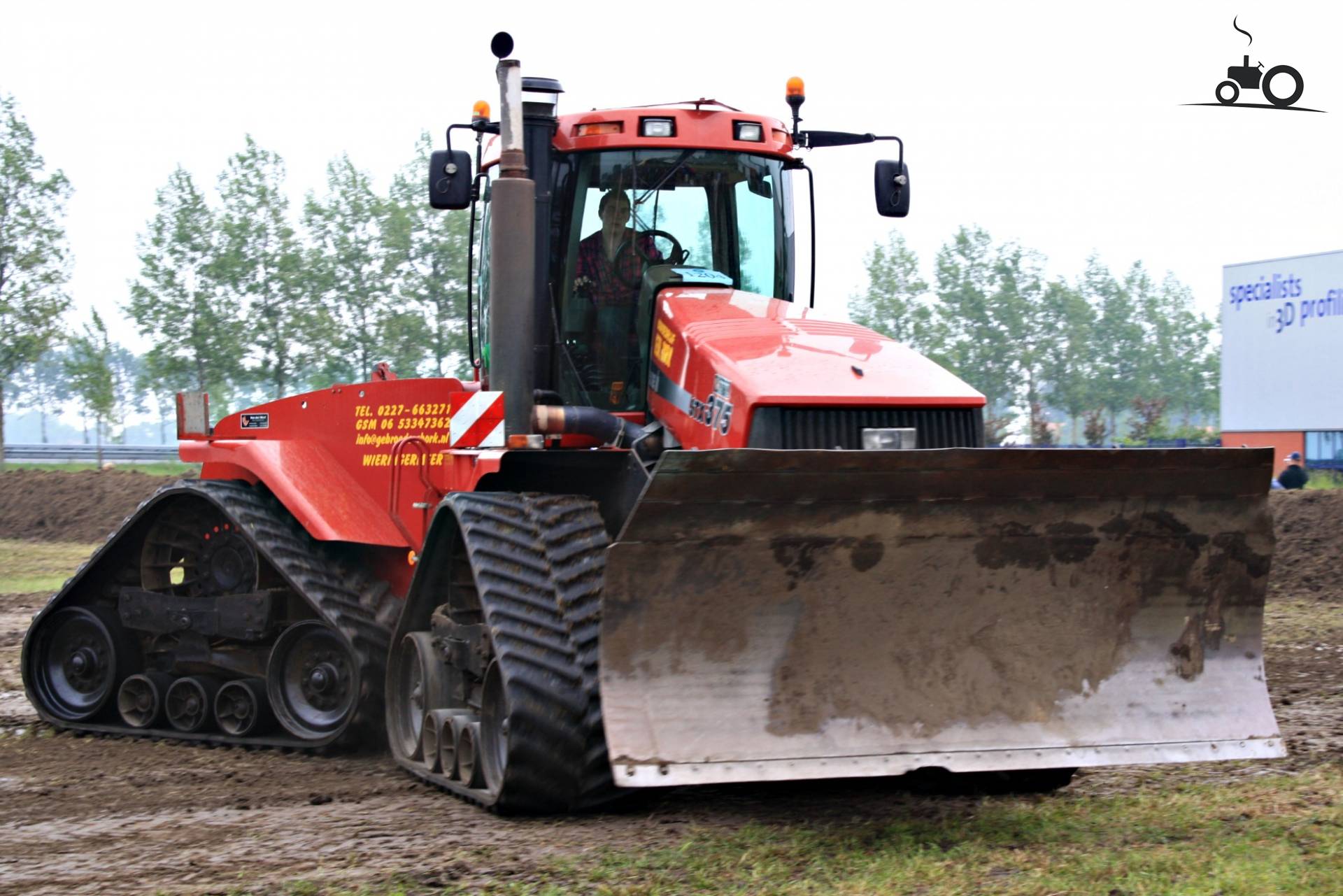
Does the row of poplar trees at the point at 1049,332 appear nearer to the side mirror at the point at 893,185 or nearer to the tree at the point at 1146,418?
the tree at the point at 1146,418

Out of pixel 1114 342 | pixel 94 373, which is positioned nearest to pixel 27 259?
pixel 94 373

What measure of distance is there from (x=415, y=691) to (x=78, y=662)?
305 centimetres

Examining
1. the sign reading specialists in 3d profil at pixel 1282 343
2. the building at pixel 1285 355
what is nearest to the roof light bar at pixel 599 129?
the building at pixel 1285 355

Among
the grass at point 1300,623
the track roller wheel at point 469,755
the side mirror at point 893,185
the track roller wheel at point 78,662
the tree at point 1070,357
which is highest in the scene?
the tree at point 1070,357

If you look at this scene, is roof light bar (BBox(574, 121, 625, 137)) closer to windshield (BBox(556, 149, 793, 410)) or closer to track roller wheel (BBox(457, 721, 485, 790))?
windshield (BBox(556, 149, 793, 410))

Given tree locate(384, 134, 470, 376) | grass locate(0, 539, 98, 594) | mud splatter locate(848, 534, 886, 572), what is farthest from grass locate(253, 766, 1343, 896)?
tree locate(384, 134, 470, 376)

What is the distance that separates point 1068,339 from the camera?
197 feet

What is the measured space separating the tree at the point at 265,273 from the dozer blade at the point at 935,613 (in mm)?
34356

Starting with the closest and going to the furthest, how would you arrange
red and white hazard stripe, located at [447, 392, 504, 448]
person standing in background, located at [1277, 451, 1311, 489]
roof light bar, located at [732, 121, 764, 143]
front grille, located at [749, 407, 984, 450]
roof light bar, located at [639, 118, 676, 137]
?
1. front grille, located at [749, 407, 984, 450]
2. red and white hazard stripe, located at [447, 392, 504, 448]
3. roof light bar, located at [639, 118, 676, 137]
4. roof light bar, located at [732, 121, 764, 143]
5. person standing in background, located at [1277, 451, 1311, 489]

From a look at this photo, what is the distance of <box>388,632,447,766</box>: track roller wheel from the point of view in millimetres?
7293

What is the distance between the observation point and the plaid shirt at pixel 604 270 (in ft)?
24.4

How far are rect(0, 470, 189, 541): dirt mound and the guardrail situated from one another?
14.0m

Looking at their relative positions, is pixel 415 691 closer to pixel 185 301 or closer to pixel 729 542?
pixel 729 542

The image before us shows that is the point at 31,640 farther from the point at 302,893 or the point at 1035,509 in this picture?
the point at 1035,509
